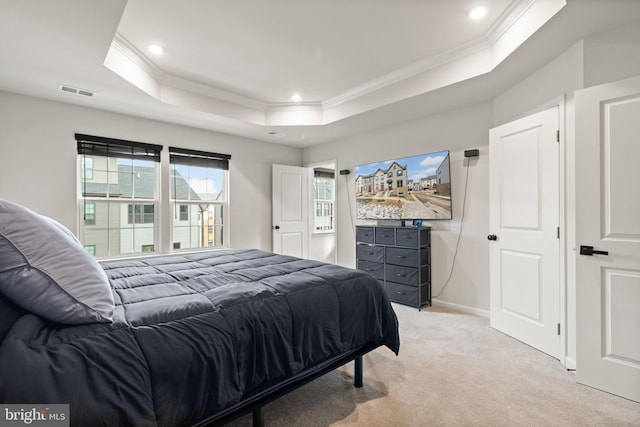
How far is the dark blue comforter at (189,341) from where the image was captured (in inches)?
39.1

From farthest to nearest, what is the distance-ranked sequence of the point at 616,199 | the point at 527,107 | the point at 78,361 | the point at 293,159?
1. the point at 293,159
2. the point at 527,107
3. the point at 616,199
4. the point at 78,361

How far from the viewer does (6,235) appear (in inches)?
43.0

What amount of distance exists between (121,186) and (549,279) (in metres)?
4.96

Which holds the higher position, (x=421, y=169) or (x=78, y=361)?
(x=421, y=169)

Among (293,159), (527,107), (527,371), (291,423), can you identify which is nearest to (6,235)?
(291,423)

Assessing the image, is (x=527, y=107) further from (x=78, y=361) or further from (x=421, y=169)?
(x=78, y=361)

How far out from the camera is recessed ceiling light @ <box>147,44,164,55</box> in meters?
2.86

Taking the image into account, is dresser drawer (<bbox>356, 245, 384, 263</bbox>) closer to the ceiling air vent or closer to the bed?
the bed

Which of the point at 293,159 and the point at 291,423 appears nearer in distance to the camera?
the point at 291,423

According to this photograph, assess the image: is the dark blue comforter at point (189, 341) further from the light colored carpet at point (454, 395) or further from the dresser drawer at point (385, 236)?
the dresser drawer at point (385, 236)

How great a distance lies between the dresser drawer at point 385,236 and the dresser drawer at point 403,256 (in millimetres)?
105

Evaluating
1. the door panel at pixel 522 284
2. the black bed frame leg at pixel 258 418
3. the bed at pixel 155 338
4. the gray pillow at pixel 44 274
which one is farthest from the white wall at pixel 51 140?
the door panel at pixel 522 284

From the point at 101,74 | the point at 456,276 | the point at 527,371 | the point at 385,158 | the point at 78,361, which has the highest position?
the point at 101,74

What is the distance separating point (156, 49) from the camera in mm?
2912
